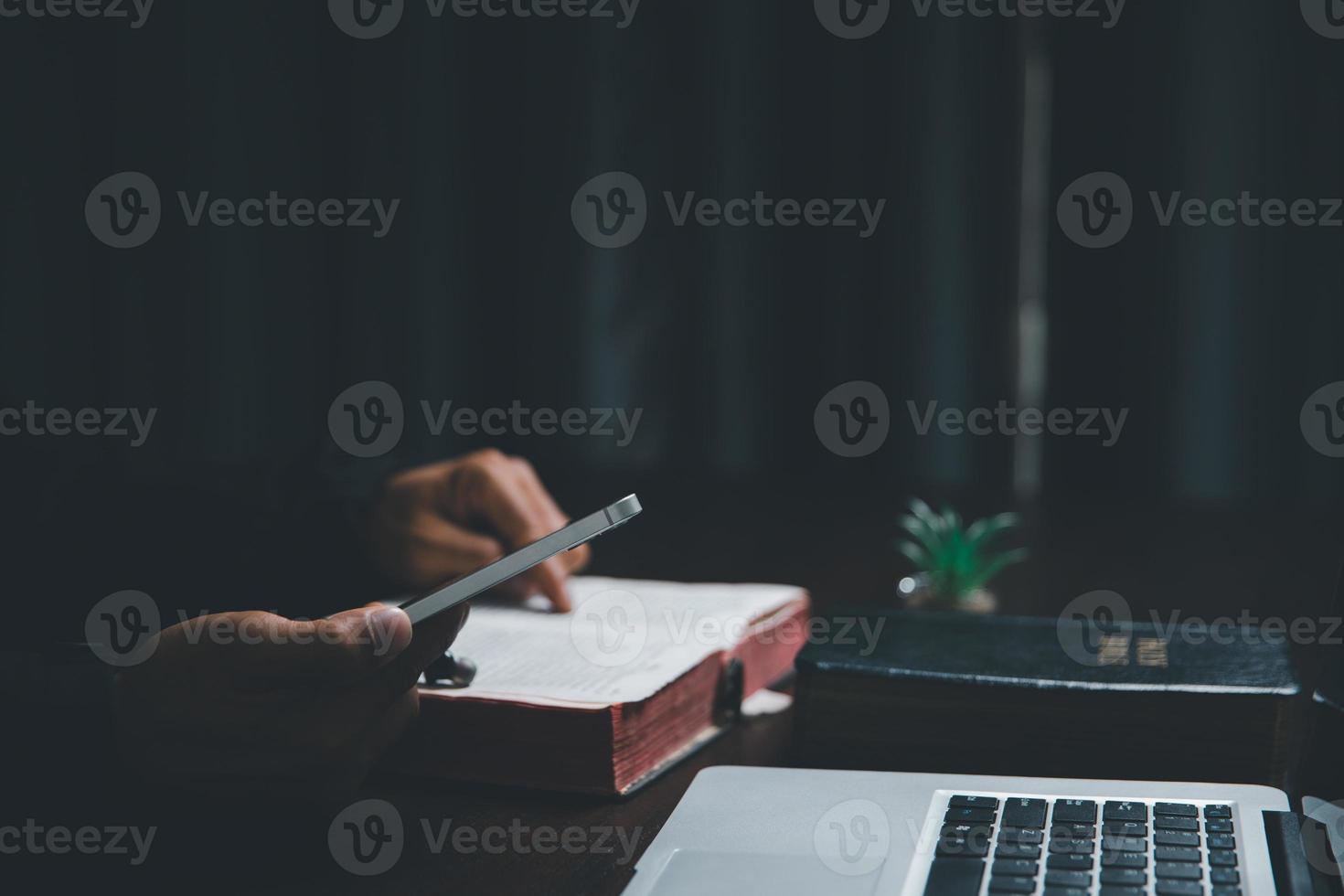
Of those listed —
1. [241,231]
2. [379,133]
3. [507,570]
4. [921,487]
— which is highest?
[379,133]

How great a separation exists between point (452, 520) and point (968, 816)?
63 centimetres

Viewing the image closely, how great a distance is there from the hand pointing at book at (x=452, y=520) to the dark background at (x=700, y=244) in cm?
106

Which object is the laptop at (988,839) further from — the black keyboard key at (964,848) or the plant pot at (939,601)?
the plant pot at (939,601)

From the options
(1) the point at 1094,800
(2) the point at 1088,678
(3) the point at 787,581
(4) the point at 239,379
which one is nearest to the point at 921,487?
(3) the point at 787,581

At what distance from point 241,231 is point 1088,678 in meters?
2.83

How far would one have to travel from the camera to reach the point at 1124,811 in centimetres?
56

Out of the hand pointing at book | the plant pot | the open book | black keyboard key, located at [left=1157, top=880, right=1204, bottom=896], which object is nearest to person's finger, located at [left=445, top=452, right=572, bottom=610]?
the hand pointing at book

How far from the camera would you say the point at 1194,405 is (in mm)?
2756

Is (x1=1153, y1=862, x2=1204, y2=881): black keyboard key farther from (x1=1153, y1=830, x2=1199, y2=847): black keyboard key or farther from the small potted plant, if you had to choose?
the small potted plant

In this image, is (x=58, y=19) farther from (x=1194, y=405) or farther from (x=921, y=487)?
(x=1194, y=405)

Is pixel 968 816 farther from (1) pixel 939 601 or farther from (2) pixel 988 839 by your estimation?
(1) pixel 939 601

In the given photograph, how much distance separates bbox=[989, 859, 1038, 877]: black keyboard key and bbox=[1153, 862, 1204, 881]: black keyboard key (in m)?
0.05

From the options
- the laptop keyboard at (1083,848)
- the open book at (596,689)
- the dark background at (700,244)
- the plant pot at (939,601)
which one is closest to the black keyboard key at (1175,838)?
the laptop keyboard at (1083,848)

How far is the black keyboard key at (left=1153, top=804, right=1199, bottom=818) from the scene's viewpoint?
0.56 metres
